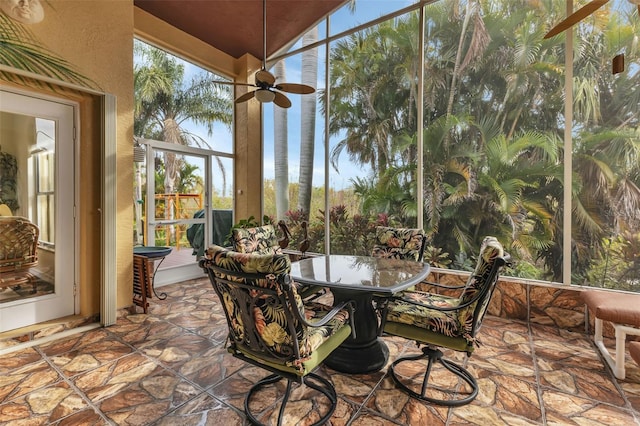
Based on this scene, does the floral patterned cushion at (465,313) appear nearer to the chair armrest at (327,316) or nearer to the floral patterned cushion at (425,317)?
the floral patterned cushion at (425,317)

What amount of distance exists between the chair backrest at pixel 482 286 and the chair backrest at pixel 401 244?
119cm

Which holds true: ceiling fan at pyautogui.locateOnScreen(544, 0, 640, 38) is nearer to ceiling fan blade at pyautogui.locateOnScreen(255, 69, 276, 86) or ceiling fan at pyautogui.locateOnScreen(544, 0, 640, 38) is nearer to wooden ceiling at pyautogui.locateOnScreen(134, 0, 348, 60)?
ceiling fan blade at pyautogui.locateOnScreen(255, 69, 276, 86)

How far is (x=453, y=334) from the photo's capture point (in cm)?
179

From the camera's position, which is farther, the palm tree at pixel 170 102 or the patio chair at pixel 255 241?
the palm tree at pixel 170 102

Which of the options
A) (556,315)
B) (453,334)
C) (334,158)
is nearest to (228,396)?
(453,334)

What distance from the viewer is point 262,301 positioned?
1460 mm

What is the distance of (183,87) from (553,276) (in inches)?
231

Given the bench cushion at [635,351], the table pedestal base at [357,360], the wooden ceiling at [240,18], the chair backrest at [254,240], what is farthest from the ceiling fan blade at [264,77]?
the bench cushion at [635,351]

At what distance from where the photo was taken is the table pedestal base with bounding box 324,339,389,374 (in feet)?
7.28

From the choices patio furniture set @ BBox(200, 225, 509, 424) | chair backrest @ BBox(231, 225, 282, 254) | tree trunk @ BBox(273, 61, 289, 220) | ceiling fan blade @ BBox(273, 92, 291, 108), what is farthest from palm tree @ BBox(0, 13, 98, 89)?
tree trunk @ BBox(273, 61, 289, 220)

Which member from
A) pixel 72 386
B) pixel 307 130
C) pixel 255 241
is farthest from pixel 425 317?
pixel 307 130

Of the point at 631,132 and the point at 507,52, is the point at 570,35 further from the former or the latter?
the point at 631,132

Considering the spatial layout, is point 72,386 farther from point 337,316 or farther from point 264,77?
point 264,77

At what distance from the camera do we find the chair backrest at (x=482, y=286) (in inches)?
66.0
